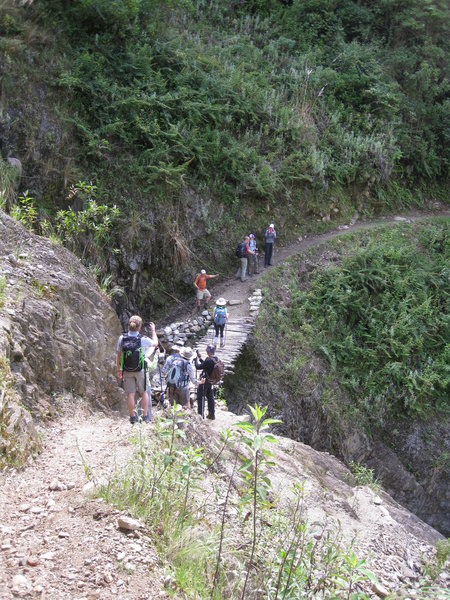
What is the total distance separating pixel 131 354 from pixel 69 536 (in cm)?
345

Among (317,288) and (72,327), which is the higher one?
(72,327)

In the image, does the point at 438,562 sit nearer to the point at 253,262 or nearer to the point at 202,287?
the point at 202,287

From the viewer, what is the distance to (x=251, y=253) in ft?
54.7

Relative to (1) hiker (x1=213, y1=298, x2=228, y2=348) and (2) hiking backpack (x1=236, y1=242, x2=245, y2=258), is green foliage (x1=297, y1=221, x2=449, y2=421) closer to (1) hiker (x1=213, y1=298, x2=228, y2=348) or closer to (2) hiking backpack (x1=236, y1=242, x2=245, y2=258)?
(2) hiking backpack (x1=236, y1=242, x2=245, y2=258)

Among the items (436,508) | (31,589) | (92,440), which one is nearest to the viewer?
(31,589)

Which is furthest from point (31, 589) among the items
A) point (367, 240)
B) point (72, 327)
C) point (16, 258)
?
point (367, 240)

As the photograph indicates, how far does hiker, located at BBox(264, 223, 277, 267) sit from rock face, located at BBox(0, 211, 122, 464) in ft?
26.4

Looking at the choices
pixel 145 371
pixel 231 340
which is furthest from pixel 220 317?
pixel 145 371

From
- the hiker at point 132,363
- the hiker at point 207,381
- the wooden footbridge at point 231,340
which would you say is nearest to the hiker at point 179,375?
the hiker at point 207,381

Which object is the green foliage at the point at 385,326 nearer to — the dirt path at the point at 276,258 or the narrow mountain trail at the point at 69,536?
the dirt path at the point at 276,258

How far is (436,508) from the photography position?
51.2ft

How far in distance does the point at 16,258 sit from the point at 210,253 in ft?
30.0

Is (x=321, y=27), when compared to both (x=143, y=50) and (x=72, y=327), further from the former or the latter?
(x=72, y=327)

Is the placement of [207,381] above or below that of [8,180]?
below
